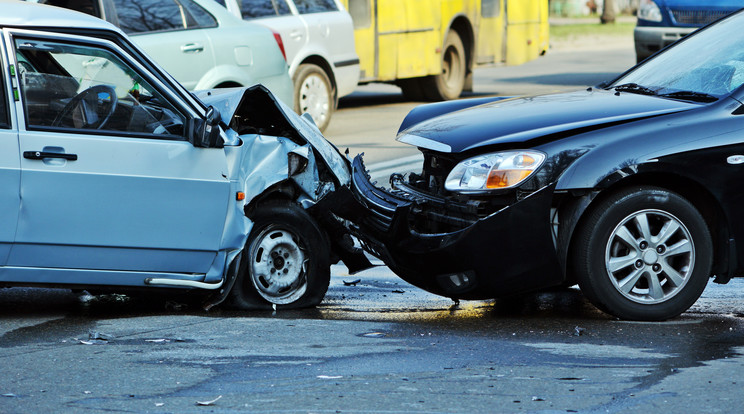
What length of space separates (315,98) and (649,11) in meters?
6.33

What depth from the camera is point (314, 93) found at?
14.1 meters

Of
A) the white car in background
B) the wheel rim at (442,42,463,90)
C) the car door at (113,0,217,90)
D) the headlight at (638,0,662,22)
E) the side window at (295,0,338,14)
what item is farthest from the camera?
the wheel rim at (442,42,463,90)

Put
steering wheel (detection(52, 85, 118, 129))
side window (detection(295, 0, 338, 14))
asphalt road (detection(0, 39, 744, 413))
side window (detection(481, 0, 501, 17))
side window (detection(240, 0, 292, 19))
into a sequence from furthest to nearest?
side window (detection(481, 0, 501, 17)) < side window (detection(295, 0, 338, 14)) < side window (detection(240, 0, 292, 19)) < steering wheel (detection(52, 85, 118, 129)) < asphalt road (detection(0, 39, 744, 413))

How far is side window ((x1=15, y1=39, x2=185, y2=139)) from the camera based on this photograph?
19.1 feet

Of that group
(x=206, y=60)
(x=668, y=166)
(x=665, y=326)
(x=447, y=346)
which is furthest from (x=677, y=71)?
(x=206, y=60)

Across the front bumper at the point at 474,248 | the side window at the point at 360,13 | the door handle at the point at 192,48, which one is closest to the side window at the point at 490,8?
the side window at the point at 360,13

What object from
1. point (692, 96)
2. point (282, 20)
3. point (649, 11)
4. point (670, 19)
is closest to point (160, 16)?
point (282, 20)

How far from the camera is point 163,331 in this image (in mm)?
5875

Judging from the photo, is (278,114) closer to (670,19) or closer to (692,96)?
(692,96)

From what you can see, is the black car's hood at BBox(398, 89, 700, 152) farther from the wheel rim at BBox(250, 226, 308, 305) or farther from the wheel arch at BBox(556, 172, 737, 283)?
the wheel rim at BBox(250, 226, 308, 305)

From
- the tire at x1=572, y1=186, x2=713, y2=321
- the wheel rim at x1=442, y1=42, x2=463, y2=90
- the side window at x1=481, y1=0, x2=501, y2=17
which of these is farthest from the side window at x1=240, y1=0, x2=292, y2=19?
the tire at x1=572, y1=186, x2=713, y2=321

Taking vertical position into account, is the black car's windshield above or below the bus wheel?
above

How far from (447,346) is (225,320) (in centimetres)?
117

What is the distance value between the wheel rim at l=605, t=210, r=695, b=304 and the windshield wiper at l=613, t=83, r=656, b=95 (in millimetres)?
963
